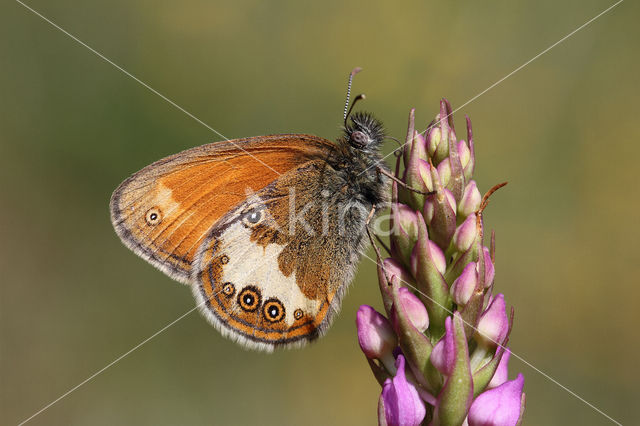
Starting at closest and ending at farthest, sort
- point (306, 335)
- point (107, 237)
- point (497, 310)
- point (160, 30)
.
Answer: point (497, 310) < point (306, 335) < point (107, 237) < point (160, 30)

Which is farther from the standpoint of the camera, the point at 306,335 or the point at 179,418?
the point at 179,418

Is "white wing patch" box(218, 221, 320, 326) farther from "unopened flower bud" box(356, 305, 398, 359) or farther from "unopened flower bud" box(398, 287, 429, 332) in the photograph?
"unopened flower bud" box(398, 287, 429, 332)

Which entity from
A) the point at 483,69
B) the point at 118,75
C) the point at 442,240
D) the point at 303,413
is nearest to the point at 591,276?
the point at 483,69

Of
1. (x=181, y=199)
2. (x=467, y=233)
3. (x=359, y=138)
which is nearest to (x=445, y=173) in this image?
(x=467, y=233)

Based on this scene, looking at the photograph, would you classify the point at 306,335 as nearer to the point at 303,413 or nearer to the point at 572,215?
the point at 303,413

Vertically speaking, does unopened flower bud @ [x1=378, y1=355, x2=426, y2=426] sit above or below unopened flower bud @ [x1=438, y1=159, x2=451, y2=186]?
below

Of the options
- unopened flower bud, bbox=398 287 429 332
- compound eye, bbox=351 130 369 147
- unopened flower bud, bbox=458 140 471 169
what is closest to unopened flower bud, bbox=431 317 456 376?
unopened flower bud, bbox=398 287 429 332

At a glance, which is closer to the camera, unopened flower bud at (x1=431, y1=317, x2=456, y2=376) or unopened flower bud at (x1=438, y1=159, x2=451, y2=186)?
unopened flower bud at (x1=431, y1=317, x2=456, y2=376)

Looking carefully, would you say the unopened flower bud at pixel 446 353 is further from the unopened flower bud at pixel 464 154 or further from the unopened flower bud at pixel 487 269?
the unopened flower bud at pixel 464 154
